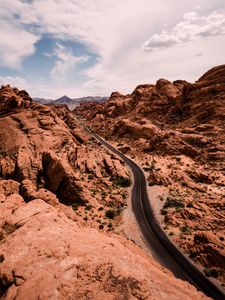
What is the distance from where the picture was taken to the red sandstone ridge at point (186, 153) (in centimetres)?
3491

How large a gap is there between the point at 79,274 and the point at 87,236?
198 inches

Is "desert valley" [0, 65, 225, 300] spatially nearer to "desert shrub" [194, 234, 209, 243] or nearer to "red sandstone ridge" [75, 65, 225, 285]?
"desert shrub" [194, 234, 209, 243]

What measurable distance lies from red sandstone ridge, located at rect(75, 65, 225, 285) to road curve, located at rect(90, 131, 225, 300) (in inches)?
47.7

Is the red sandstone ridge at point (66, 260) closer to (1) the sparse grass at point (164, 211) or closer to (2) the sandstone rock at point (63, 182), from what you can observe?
(2) the sandstone rock at point (63, 182)

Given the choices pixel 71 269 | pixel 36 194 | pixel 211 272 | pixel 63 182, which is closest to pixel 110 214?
pixel 63 182

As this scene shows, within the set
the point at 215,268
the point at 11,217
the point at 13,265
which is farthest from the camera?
the point at 215,268

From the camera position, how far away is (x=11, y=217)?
1964cm

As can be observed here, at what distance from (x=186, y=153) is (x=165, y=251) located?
160ft

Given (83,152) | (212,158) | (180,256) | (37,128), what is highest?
(37,128)

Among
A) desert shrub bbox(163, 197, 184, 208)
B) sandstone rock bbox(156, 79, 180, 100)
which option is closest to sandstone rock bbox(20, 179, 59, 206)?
desert shrub bbox(163, 197, 184, 208)

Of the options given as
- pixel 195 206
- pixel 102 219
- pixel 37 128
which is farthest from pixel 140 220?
pixel 37 128

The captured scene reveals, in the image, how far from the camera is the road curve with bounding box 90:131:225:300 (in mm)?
26470

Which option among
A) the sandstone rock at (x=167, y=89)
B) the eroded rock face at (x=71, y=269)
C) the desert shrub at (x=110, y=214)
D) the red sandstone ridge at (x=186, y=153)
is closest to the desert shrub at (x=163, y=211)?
the red sandstone ridge at (x=186, y=153)

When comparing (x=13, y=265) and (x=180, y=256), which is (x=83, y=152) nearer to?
(x=180, y=256)
